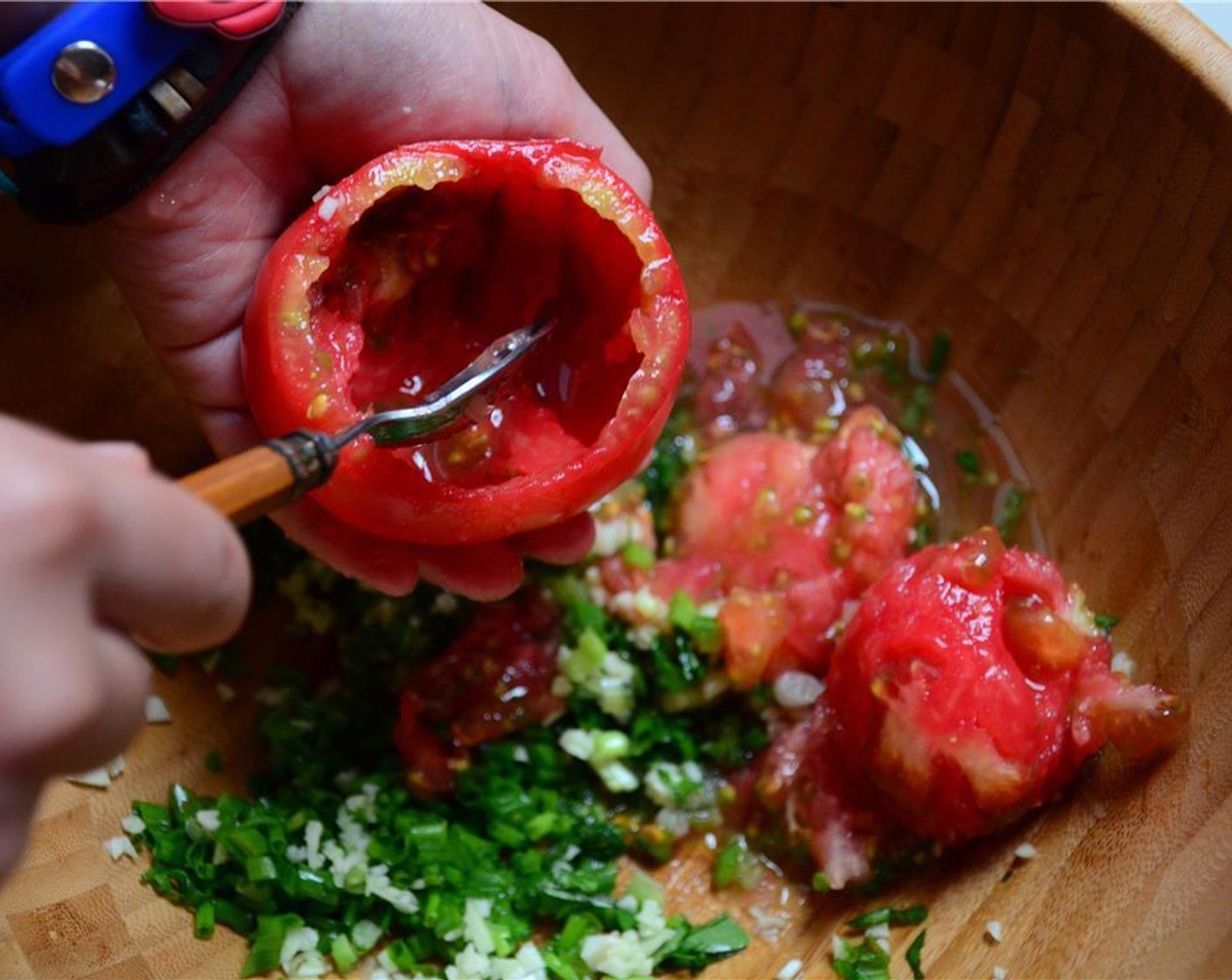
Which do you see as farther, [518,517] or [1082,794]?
[1082,794]

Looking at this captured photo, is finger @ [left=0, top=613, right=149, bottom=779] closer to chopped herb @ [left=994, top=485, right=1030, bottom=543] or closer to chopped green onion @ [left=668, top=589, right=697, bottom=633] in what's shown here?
chopped green onion @ [left=668, top=589, right=697, bottom=633]

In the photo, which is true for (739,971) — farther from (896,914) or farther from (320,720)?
(320,720)

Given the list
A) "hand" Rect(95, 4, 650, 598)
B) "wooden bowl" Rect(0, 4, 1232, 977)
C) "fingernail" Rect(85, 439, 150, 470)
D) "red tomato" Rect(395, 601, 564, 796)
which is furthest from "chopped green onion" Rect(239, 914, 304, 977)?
"fingernail" Rect(85, 439, 150, 470)

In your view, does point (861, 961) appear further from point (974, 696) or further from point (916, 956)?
point (974, 696)

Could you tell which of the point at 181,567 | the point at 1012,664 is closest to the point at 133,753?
the point at 181,567

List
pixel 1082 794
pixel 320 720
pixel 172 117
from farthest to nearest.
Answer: pixel 320 720 → pixel 1082 794 → pixel 172 117

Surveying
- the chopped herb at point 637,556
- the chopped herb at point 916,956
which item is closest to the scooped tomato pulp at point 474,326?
the chopped herb at point 637,556
